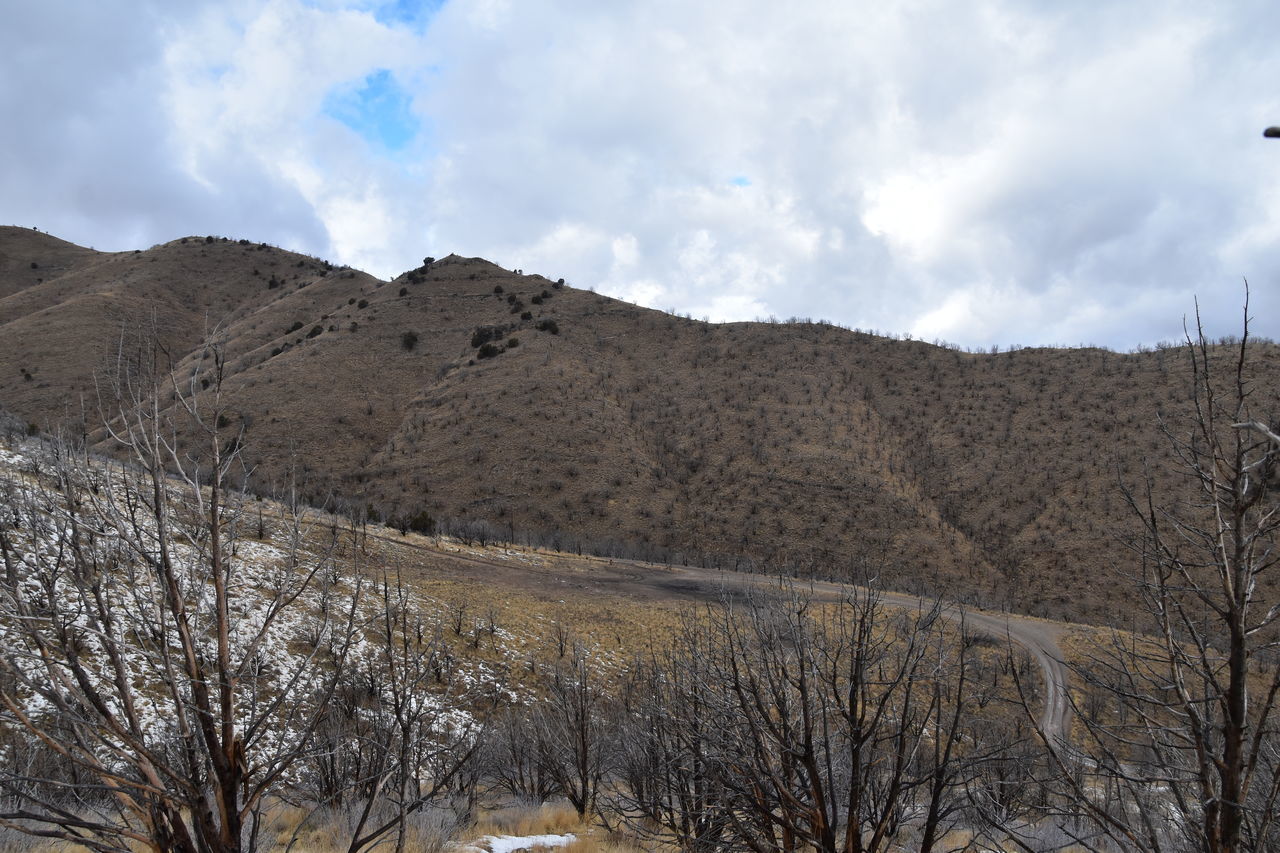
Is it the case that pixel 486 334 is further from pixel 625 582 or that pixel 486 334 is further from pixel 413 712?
pixel 413 712

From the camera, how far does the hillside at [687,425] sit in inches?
1676

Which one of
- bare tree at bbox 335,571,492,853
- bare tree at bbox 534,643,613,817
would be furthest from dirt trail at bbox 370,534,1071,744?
bare tree at bbox 534,643,613,817

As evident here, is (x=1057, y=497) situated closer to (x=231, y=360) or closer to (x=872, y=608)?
(x=872, y=608)

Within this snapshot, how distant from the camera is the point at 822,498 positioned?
1822 inches

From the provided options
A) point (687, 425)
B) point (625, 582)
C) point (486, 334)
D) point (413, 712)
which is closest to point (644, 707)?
point (413, 712)

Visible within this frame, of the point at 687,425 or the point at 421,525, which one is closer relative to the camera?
the point at 421,525

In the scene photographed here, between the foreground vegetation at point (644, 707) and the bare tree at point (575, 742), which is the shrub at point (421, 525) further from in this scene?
the foreground vegetation at point (644, 707)

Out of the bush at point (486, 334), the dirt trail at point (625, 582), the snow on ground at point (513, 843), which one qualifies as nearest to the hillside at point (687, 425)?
the bush at point (486, 334)

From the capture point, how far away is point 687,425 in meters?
55.4

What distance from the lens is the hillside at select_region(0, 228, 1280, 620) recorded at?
1676 inches

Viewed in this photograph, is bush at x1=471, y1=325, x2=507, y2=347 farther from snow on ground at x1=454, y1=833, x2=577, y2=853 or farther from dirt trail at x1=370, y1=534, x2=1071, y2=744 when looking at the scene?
snow on ground at x1=454, y1=833, x2=577, y2=853

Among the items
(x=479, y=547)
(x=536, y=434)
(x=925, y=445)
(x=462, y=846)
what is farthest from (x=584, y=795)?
(x=925, y=445)

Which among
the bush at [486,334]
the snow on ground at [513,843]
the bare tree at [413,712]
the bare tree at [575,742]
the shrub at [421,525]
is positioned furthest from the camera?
the bush at [486,334]

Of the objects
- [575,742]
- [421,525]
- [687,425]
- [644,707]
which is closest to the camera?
[644,707]
